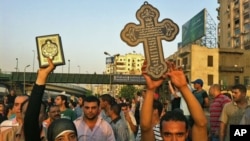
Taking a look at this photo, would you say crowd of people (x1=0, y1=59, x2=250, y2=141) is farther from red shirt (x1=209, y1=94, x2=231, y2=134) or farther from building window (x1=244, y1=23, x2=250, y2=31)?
building window (x1=244, y1=23, x2=250, y2=31)

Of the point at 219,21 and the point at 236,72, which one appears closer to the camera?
the point at 236,72

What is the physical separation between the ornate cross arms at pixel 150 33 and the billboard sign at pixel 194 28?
55.8 m

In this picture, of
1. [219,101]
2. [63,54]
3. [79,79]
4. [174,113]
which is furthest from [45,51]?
[79,79]

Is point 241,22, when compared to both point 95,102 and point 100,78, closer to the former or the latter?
point 100,78

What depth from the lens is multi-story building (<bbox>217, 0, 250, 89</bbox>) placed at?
197 feet

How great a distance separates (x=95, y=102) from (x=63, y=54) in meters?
1.68

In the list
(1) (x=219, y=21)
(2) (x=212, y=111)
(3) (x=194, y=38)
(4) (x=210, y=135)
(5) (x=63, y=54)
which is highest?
(1) (x=219, y=21)

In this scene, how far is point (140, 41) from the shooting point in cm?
434

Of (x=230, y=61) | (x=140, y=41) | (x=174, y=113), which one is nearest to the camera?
(x=174, y=113)

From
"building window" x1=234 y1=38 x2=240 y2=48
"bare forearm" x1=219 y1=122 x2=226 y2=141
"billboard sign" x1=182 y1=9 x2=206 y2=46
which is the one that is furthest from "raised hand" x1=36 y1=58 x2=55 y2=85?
"building window" x1=234 y1=38 x2=240 y2=48

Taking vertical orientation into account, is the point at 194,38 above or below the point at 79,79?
above

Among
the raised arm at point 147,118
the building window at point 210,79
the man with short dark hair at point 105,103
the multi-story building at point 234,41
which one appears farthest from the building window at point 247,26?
the raised arm at point 147,118

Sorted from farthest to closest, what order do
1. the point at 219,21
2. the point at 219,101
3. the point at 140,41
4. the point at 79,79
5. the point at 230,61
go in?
1. the point at 219,21
2. the point at 79,79
3. the point at 230,61
4. the point at 219,101
5. the point at 140,41

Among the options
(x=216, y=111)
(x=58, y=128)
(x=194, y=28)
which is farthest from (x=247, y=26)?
(x=58, y=128)
